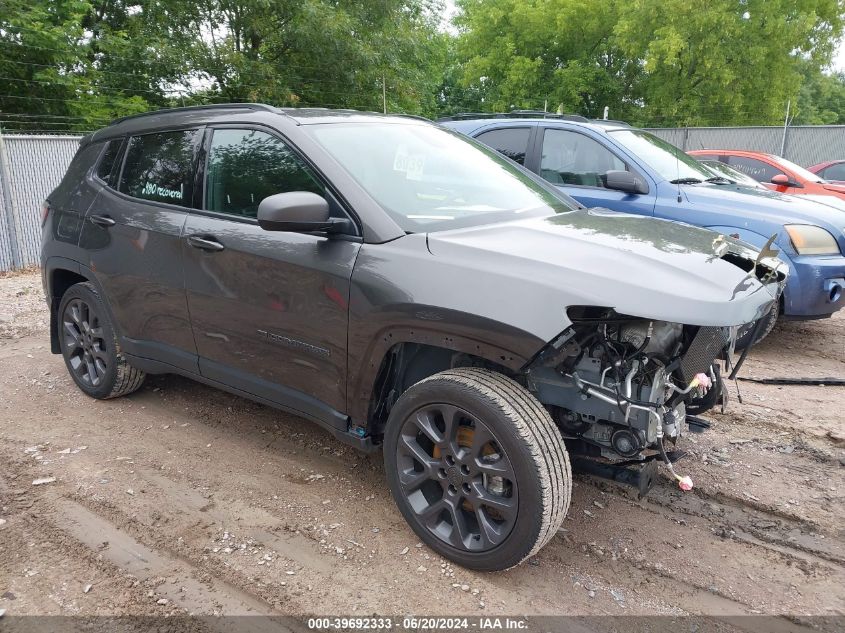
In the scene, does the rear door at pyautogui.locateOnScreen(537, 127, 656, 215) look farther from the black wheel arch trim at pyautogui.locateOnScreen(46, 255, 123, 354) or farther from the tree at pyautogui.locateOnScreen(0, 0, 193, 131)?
the tree at pyautogui.locateOnScreen(0, 0, 193, 131)

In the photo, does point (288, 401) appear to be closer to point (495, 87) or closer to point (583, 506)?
point (583, 506)

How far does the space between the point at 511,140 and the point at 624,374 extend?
4766 mm

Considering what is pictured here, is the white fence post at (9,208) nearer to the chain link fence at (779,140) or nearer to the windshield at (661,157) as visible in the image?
the windshield at (661,157)

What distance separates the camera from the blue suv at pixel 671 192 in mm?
5297

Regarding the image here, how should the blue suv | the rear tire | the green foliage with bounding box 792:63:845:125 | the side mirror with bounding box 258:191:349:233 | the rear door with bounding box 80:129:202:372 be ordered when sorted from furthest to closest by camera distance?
the green foliage with bounding box 792:63:845:125 < the blue suv < the rear tire < the rear door with bounding box 80:129:202:372 < the side mirror with bounding box 258:191:349:233

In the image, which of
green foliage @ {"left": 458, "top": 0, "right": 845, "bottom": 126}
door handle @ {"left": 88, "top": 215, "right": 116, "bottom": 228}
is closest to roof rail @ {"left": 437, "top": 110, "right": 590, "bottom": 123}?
door handle @ {"left": 88, "top": 215, "right": 116, "bottom": 228}

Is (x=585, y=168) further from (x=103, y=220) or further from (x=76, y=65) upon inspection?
(x=76, y=65)

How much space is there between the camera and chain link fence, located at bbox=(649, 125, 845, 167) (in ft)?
58.1

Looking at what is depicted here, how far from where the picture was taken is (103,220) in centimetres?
410

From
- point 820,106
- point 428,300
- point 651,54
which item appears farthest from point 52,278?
point 820,106

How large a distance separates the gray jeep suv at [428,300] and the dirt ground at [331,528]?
1.02 ft

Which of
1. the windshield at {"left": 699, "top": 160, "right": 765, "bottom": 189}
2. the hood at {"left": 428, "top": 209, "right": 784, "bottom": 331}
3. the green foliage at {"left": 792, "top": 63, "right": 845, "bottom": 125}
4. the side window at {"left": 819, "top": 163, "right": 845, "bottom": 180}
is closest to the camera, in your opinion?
the hood at {"left": 428, "top": 209, "right": 784, "bottom": 331}

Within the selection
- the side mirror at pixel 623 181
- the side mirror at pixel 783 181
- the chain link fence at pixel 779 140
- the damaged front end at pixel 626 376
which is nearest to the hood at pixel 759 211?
the side mirror at pixel 623 181

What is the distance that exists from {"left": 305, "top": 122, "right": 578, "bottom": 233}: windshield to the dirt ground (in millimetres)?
1430
